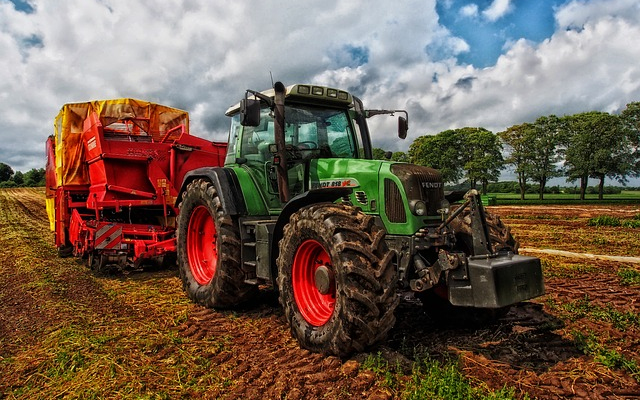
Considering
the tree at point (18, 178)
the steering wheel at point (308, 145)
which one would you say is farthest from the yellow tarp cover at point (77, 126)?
the tree at point (18, 178)

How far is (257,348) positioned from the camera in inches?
177

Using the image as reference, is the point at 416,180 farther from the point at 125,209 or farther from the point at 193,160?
the point at 125,209

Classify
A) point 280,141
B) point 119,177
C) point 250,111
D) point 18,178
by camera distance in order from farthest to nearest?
point 18,178
point 119,177
point 280,141
point 250,111

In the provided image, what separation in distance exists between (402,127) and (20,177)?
8066 cm

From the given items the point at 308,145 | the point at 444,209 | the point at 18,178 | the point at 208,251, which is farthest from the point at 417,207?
the point at 18,178

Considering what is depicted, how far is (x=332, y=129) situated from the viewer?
5.77 m

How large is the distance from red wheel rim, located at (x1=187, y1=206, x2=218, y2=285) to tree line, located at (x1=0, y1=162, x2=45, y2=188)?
215ft

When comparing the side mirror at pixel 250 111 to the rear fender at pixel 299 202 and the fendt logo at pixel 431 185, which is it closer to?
the rear fender at pixel 299 202

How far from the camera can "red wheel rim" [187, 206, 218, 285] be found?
662cm

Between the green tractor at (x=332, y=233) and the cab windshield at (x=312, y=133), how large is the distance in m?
0.01

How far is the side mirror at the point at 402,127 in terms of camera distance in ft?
19.5

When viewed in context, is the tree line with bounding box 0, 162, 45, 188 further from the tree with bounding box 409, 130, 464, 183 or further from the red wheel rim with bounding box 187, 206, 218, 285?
the red wheel rim with bounding box 187, 206, 218, 285

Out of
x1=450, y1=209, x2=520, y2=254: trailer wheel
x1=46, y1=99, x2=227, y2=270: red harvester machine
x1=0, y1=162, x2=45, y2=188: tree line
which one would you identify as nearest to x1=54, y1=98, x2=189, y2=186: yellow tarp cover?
x1=46, y1=99, x2=227, y2=270: red harvester machine

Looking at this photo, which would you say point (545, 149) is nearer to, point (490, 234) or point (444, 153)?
point (444, 153)
